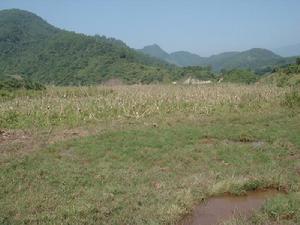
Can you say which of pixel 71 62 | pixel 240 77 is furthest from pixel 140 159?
pixel 71 62

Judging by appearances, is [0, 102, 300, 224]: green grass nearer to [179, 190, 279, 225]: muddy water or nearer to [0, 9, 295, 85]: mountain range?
[179, 190, 279, 225]: muddy water

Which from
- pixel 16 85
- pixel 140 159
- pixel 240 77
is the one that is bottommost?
pixel 140 159

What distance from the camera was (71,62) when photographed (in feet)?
230

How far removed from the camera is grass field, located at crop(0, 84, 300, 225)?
23.6ft

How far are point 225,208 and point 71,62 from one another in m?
65.0

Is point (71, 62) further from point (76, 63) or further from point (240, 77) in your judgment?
point (240, 77)

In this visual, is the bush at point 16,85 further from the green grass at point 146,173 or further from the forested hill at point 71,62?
the forested hill at point 71,62

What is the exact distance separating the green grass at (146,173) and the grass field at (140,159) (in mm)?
21

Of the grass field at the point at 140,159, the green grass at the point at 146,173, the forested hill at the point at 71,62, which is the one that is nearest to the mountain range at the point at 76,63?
the forested hill at the point at 71,62

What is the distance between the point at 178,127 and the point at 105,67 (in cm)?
5155

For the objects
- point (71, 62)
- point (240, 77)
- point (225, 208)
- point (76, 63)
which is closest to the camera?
point (225, 208)

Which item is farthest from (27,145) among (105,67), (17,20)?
(17,20)

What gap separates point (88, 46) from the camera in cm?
7656

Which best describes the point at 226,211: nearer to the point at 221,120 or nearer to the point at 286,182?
the point at 286,182
